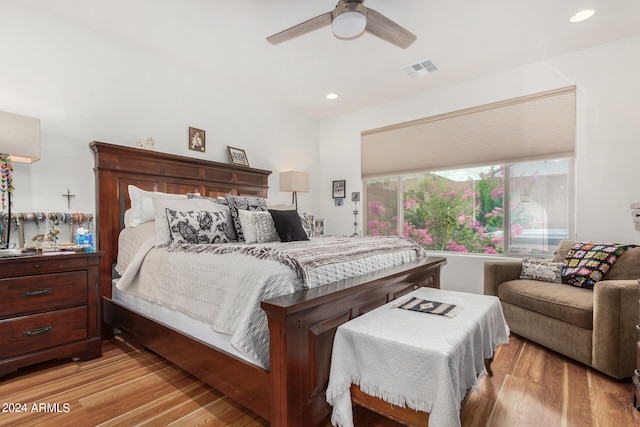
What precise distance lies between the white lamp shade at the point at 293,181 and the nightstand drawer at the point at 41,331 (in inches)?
107

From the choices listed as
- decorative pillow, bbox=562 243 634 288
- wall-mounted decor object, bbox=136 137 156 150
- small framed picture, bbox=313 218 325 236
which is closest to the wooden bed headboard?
wall-mounted decor object, bbox=136 137 156 150

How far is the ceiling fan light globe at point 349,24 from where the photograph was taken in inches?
→ 79.4

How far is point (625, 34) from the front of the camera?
2.94m

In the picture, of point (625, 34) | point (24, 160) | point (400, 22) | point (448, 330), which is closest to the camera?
point (448, 330)

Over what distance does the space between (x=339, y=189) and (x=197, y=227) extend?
295cm

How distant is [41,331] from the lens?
6.99 feet

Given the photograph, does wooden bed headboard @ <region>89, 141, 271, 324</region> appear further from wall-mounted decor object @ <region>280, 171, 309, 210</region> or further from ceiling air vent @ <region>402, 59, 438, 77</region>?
ceiling air vent @ <region>402, 59, 438, 77</region>

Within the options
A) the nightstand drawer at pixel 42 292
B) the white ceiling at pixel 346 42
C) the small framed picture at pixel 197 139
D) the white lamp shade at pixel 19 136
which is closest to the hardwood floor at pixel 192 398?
the nightstand drawer at pixel 42 292

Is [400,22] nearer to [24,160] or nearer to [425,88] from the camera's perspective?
[425,88]

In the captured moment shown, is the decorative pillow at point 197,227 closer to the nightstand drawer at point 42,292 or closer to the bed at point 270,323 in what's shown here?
the bed at point 270,323

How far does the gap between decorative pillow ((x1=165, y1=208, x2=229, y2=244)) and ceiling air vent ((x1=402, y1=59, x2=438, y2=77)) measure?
2.57 m

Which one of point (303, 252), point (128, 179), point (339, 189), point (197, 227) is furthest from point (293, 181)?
point (303, 252)

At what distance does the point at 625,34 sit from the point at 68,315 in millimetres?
5076

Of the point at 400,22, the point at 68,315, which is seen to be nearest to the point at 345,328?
the point at 68,315
